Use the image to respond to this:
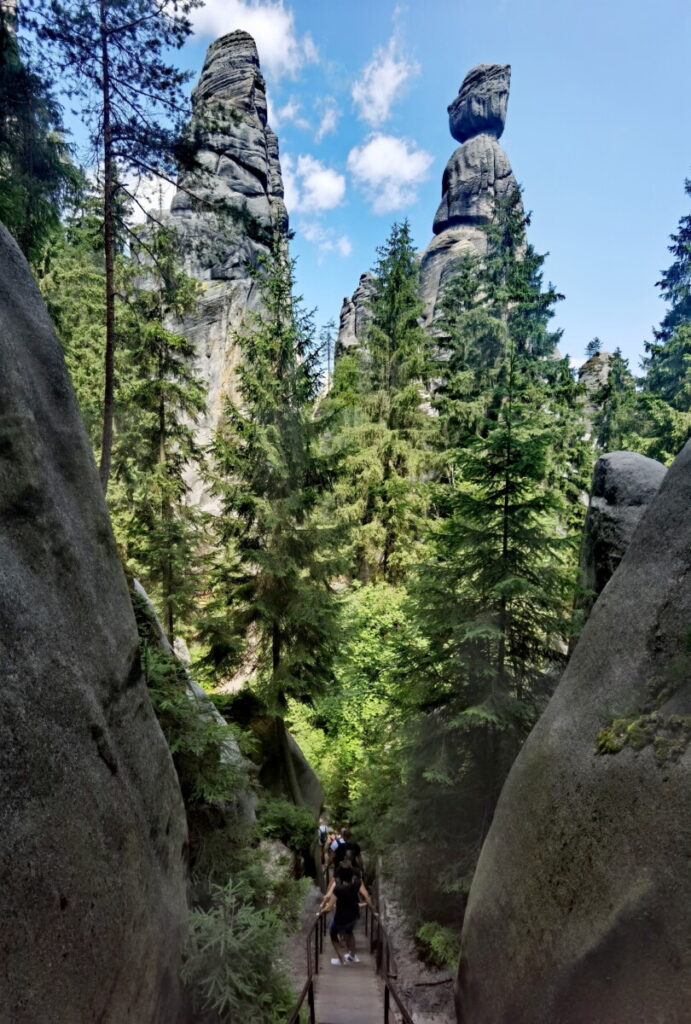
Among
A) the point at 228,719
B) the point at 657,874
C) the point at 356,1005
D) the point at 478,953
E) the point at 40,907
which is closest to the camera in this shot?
the point at 40,907

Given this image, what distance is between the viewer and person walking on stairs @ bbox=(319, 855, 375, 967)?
27.6 ft

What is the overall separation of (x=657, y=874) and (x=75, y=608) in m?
6.37

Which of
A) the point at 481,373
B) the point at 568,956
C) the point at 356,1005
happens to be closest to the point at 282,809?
the point at 356,1005

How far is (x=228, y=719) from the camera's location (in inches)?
547

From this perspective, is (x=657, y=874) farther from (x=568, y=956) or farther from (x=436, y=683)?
(x=436, y=683)

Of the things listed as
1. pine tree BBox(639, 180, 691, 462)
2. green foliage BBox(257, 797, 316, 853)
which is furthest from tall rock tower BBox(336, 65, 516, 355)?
green foliage BBox(257, 797, 316, 853)

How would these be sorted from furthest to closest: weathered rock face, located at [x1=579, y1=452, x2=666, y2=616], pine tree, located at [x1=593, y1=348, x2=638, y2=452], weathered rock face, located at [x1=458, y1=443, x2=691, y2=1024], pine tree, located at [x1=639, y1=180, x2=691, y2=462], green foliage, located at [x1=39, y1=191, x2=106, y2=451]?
pine tree, located at [x1=593, y1=348, x2=638, y2=452] < pine tree, located at [x1=639, y1=180, x2=691, y2=462] < green foliage, located at [x1=39, y1=191, x2=106, y2=451] < weathered rock face, located at [x1=579, y1=452, x2=666, y2=616] < weathered rock face, located at [x1=458, y1=443, x2=691, y2=1024]

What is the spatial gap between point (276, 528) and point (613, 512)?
8.21 m

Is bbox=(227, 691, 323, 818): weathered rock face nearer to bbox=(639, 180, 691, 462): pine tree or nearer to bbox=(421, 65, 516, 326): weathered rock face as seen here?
bbox=(639, 180, 691, 462): pine tree

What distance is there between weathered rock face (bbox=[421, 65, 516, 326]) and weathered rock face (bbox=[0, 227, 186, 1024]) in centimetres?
5797

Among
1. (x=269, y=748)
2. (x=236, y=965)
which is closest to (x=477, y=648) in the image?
(x=236, y=965)

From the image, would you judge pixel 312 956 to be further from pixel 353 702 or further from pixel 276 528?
pixel 276 528

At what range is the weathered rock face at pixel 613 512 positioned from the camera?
966 centimetres

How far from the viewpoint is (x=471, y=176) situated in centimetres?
6272
